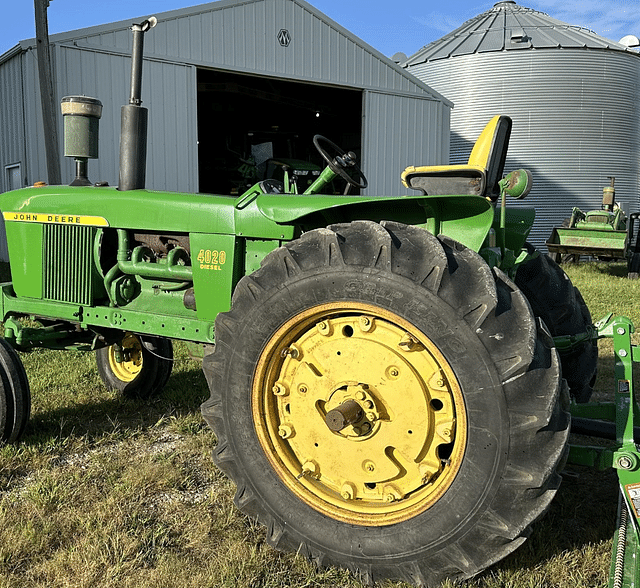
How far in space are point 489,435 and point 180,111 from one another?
1010cm

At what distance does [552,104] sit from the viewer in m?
15.4

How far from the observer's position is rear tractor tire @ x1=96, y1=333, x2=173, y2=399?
157 inches

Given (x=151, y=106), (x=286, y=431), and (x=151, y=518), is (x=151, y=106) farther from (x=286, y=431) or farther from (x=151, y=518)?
(x=286, y=431)

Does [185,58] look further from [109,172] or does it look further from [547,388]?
[547,388]

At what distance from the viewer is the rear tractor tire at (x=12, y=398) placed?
10.3 ft

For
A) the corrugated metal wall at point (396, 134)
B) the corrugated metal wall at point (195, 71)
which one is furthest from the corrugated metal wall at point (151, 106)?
the corrugated metal wall at point (396, 134)

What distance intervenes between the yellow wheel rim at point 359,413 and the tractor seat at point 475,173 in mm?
1369

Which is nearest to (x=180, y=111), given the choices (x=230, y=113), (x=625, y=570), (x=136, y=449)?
(x=230, y=113)

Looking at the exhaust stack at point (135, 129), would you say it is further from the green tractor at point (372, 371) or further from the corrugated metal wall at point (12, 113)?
the corrugated metal wall at point (12, 113)

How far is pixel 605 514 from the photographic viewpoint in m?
2.62

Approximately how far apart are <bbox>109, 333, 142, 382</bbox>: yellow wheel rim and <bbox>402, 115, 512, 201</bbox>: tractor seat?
1.94 m

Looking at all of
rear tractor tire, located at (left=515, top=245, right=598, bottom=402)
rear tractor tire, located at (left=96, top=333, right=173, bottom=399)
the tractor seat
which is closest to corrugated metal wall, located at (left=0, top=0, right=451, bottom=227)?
rear tractor tire, located at (left=96, top=333, right=173, bottom=399)

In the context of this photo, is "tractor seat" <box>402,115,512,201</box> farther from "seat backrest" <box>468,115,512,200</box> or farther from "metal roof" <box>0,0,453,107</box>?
"metal roof" <box>0,0,453,107</box>

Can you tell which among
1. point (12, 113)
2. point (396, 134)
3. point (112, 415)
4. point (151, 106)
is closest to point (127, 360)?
point (112, 415)
